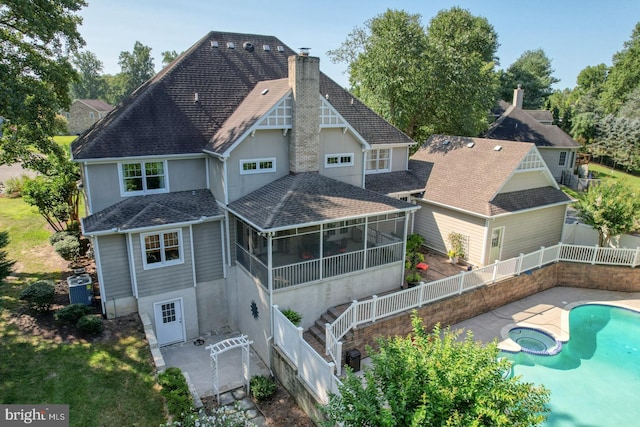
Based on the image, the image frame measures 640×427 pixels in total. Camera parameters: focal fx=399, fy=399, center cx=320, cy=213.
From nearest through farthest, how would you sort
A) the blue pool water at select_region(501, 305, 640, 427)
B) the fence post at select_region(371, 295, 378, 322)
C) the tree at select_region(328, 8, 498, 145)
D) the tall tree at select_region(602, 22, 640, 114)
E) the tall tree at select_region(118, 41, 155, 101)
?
the blue pool water at select_region(501, 305, 640, 427) < the fence post at select_region(371, 295, 378, 322) < the tree at select_region(328, 8, 498, 145) < the tall tree at select_region(602, 22, 640, 114) < the tall tree at select_region(118, 41, 155, 101)

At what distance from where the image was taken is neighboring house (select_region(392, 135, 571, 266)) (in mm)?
19562

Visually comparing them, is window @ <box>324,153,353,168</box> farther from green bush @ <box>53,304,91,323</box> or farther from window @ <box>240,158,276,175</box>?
green bush @ <box>53,304,91,323</box>

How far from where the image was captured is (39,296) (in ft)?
47.1

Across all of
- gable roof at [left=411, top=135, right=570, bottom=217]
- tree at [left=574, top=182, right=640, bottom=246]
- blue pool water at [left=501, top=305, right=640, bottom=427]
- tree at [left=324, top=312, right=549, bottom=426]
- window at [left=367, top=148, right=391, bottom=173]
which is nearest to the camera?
tree at [left=324, top=312, right=549, bottom=426]

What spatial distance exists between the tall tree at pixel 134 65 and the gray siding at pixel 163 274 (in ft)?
290

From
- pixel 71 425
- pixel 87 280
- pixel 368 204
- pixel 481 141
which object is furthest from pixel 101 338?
pixel 481 141

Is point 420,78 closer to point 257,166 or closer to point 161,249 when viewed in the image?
point 257,166

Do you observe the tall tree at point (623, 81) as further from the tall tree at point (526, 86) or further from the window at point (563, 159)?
the window at point (563, 159)

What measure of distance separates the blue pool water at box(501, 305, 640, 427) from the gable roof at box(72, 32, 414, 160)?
12.7m

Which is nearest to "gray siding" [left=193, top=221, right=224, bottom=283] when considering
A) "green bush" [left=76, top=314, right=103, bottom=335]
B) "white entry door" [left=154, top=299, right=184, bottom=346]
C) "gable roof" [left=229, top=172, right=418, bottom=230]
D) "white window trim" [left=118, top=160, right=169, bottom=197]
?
"white entry door" [left=154, top=299, right=184, bottom=346]

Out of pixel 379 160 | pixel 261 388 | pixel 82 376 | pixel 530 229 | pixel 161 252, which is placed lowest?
pixel 261 388

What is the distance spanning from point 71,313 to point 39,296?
4.61 ft

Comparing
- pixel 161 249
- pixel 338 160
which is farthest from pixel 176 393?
pixel 338 160

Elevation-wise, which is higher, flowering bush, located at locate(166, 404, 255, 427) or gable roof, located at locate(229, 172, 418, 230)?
gable roof, located at locate(229, 172, 418, 230)
